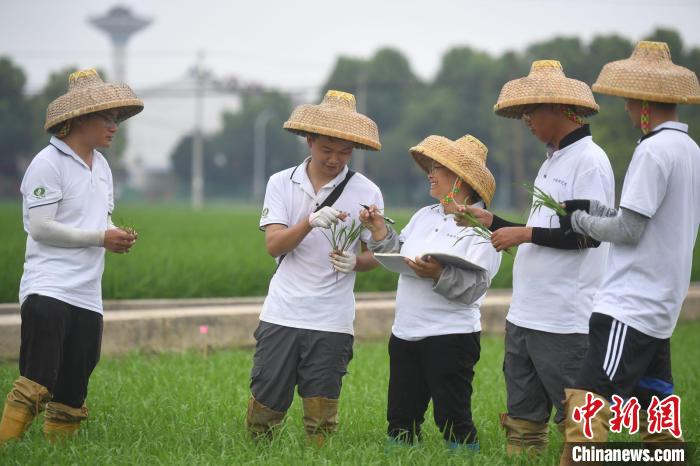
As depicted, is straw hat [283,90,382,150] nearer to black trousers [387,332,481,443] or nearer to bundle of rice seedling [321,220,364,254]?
bundle of rice seedling [321,220,364,254]

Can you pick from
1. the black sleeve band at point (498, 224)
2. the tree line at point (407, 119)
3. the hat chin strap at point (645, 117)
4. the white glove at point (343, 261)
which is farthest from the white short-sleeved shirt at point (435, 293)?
the tree line at point (407, 119)

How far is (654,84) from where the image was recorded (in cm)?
405

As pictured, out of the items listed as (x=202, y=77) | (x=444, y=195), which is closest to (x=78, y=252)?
(x=444, y=195)

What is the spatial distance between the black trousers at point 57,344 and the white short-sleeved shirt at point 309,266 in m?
0.86

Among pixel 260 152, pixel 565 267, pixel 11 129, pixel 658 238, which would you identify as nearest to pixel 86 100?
pixel 565 267

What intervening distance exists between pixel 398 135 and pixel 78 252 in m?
60.4

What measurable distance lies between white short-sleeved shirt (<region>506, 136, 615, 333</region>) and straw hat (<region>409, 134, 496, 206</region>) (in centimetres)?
32

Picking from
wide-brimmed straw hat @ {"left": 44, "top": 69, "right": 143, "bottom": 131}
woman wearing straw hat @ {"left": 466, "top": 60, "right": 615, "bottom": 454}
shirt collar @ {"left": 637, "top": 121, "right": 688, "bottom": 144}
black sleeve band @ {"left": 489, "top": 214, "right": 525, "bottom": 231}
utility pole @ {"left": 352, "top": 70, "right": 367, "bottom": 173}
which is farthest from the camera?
utility pole @ {"left": 352, "top": 70, "right": 367, "bottom": 173}

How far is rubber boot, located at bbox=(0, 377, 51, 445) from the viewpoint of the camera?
4531 mm

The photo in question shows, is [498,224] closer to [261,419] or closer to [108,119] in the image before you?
[261,419]

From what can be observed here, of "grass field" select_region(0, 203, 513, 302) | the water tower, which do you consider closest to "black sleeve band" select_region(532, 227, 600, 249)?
"grass field" select_region(0, 203, 513, 302)

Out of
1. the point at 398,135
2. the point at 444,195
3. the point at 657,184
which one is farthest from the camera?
the point at 398,135

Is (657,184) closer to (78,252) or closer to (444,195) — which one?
(444,195)

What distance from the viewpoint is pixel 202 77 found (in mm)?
56062
